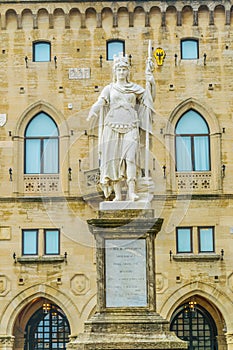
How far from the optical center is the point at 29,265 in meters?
35.5

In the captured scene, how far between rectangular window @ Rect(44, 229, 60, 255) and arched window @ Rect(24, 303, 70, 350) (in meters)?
2.77

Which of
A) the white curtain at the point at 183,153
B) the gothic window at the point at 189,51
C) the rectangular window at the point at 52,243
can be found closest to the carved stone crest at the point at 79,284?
the rectangular window at the point at 52,243

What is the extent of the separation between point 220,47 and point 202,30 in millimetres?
1067

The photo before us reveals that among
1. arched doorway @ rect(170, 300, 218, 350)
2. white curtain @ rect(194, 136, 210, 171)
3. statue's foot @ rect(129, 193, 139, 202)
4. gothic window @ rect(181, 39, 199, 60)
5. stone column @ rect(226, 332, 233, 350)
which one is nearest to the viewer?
statue's foot @ rect(129, 193, 139, 202)

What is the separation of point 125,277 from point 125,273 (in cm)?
7

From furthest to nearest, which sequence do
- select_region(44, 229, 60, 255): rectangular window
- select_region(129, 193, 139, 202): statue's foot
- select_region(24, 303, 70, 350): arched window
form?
1. select_region(24, 303, 70, 350): arched window
2. select_region(44, 229, 60, 255): rectangular window
3. select_region(129, 193, 139, 202): statue's foot

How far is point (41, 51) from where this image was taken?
37.5 m

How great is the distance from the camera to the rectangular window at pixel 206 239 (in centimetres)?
3584

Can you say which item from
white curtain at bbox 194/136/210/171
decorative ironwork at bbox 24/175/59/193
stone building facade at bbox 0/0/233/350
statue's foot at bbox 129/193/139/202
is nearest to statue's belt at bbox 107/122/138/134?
statue's foot at bbox 129/193/139/202

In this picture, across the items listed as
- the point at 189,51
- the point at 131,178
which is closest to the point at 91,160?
the point at 189,51

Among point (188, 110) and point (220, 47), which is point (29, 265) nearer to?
point (188, 110)

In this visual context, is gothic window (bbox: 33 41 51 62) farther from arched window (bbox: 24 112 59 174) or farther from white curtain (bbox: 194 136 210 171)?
white curtain (bbox: 194 136 210 171)

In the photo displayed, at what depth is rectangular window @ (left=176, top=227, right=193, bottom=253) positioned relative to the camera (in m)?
35.8

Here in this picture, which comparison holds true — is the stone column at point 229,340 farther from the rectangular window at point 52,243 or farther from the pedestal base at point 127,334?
the pedestal base at point 127,334
